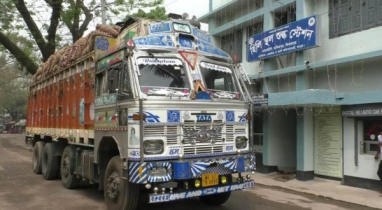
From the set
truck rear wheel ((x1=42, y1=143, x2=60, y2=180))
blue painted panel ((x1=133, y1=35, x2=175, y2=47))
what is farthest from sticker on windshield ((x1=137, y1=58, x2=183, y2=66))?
truck rear wheel ((x1=42, y1=143, x2=60, y2=180))

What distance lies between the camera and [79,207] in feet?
23.9

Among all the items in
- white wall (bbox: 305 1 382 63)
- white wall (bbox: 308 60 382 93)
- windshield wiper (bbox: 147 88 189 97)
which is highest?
white wall (bbox: 305 1 382 63)

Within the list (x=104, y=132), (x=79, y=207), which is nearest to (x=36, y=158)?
(x=79, y=207)

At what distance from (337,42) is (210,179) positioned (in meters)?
6.30

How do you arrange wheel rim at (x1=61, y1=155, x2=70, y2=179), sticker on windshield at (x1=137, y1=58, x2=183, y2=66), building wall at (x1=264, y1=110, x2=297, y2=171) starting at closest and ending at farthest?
1. sticker on windshield at (x1=137, y1=58, x2=183, y2=66)
2. wheel rim at (x1=61, y1=155, x2=70, y2=179)
3. building wall at (x1=264, y1=110, x2=297, y2=171)

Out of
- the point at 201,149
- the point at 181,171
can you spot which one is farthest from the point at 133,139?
the point at 201,149

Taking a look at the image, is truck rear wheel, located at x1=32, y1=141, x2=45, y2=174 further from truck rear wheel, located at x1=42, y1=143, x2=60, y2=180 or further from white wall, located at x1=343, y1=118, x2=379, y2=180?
white wall, located at x1=343, y1=118, x2=379, y2=180

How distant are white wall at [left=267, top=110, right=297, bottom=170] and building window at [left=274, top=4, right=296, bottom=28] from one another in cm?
285

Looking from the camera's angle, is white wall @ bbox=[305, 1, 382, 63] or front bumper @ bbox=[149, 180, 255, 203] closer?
front bumper @ bbox=[149, 180, 255, 203]

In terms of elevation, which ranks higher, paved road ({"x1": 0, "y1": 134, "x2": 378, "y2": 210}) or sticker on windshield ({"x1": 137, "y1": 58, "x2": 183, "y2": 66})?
sticker on windshield ({"x1": 137, "y1": 58, "x2": 183, "y2": 66})

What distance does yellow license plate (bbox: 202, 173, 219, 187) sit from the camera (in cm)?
581

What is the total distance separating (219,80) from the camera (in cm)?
679

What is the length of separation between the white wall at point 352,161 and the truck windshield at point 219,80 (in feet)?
15.6

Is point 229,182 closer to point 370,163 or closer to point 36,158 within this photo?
point 370,163
